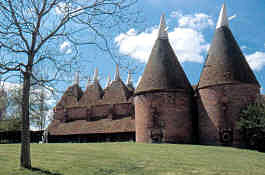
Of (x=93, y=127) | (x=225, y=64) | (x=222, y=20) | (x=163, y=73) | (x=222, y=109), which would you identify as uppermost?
(x=222, y=20)

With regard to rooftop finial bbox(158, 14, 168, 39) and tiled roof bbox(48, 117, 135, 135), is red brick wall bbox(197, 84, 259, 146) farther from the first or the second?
tiled roof bbox(48, 117, 135, 135)

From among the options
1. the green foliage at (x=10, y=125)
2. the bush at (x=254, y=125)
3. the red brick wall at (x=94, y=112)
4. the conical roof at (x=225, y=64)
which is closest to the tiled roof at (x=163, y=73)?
the conical roof at (x=225, y=64)

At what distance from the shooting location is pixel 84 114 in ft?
116

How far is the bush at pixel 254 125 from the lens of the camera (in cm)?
2145

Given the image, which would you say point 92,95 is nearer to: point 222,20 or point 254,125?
point 222,20

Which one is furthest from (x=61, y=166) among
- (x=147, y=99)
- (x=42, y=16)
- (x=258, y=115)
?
(x=258, y=115)

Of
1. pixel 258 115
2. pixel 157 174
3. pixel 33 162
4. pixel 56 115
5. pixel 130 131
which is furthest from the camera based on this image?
pixel 56 115

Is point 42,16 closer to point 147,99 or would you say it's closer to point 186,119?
point 147,99

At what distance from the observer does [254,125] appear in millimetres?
21453

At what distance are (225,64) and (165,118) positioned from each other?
647 cm

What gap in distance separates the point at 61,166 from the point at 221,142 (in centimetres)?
1494

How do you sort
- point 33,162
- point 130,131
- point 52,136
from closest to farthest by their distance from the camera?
1. point 33,162
2. point 130,131
3. point 52,136

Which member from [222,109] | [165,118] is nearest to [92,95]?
[165,118]

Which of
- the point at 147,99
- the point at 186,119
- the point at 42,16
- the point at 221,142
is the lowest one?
the point at 221,142
